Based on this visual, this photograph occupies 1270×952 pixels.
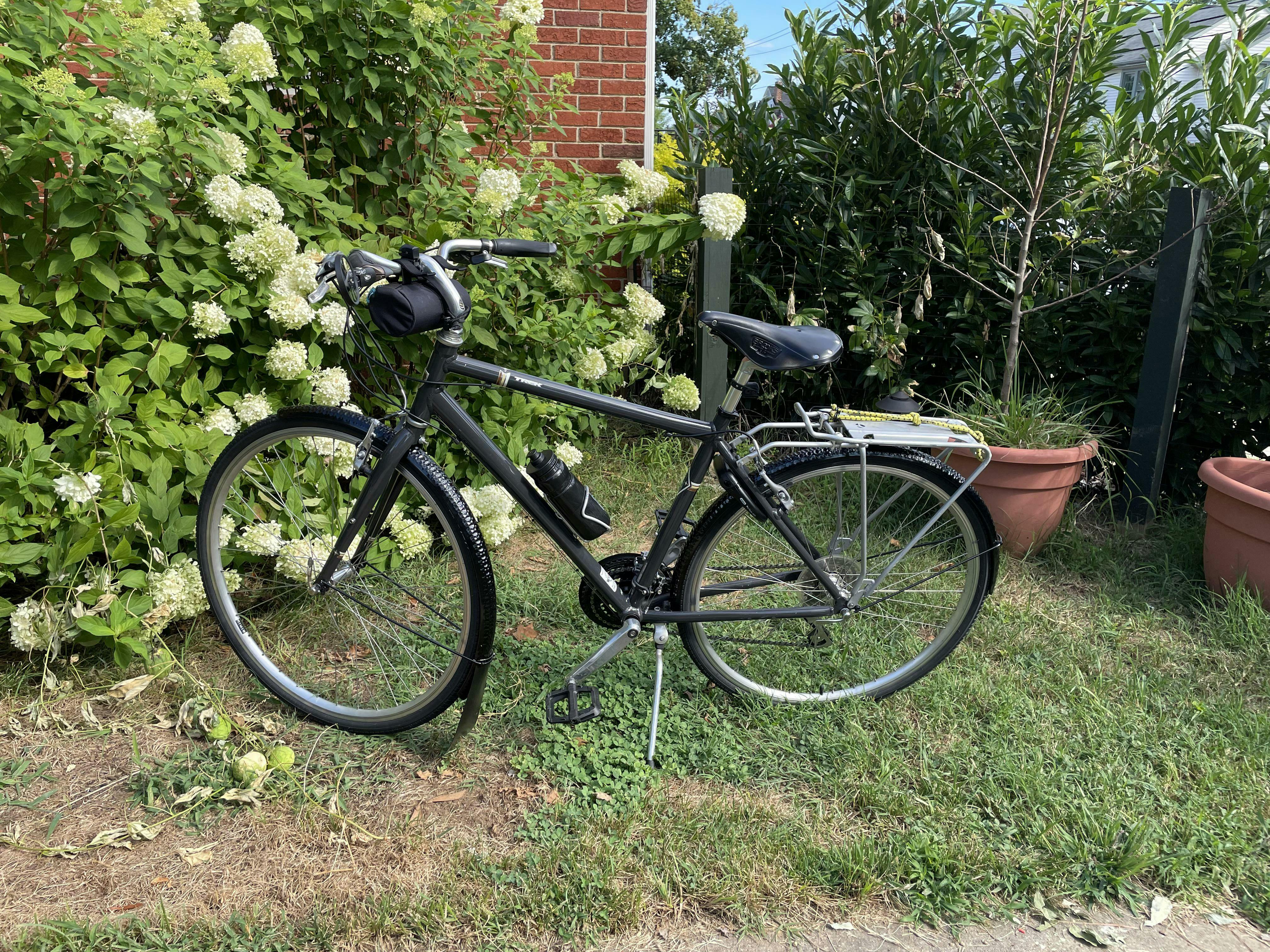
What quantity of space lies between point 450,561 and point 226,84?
1648 millimetres

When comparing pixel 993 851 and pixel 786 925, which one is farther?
pixel 993 851

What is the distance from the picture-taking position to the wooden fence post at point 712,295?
410cm

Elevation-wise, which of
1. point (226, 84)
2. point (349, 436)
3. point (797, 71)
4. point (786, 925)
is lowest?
point (786, 925)

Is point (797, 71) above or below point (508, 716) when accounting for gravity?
above

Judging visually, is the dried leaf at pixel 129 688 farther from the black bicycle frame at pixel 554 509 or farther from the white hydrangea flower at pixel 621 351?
the white hydrangea flower at pixel 621 351

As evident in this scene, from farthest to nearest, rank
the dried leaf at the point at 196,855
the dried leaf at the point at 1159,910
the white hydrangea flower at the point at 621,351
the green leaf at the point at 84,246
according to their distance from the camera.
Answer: the white hydrangea flower at the point at 621,351
the green leaf at the point at 84,246
the dried leaf at the point at 196,855
the dried leaf at the point at 1159,910

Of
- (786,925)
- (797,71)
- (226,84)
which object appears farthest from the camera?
(797,71)

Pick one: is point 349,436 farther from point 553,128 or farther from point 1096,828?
point 553,128

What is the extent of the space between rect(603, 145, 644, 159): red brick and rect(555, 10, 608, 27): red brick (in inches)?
23.0

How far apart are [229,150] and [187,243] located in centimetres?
30

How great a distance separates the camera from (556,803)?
2186 millimetres

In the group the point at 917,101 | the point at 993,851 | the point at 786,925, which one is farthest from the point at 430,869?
the point at 917,101

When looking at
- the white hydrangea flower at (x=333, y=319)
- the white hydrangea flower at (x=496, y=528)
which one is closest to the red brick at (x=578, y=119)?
the white hydrangea flower at (x=333, y=319)

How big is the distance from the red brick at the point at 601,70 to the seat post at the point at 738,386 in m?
2.91
